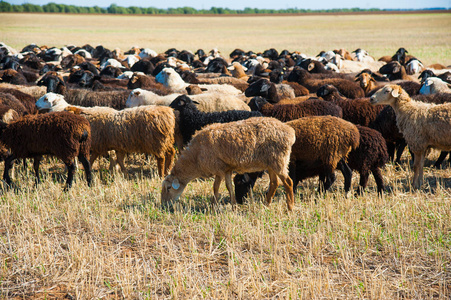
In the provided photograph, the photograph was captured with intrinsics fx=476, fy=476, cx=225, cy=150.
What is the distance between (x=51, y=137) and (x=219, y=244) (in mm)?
3522

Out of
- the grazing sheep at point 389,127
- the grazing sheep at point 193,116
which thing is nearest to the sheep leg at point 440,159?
the grazing sheep at point 389,127

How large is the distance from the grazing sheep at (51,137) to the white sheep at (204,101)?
293 centimetres

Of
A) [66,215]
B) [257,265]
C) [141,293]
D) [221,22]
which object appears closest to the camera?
[141,293]

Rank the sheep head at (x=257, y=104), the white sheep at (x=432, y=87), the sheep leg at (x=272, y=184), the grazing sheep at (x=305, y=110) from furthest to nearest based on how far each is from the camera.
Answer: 1. the white sheep at (x=432, y=87)
2. the sheep head at (x=257, y=104)
3. the grazing sheep at (x=305, y=110)
4. the sheep leg at (x=272, y=184)

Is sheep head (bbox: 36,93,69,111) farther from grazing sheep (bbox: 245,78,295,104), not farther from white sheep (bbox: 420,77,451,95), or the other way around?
white sheep (bbox: 420,77,451,95)

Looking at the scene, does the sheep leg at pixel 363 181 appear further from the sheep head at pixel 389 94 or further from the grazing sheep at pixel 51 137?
the grazing sheep at pixel 51 137

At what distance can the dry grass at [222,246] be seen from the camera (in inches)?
169

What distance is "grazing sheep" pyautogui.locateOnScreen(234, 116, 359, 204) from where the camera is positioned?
669 cm

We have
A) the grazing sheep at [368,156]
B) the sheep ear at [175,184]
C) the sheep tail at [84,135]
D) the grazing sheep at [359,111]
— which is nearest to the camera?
the sheep ear at [175,184]

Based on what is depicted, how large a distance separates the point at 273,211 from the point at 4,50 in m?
27.0

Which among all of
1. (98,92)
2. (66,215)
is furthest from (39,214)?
(98,92)

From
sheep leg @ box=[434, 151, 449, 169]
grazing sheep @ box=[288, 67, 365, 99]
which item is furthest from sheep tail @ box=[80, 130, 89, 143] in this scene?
grazing sheep @ box=[288, 67, 365, 99]

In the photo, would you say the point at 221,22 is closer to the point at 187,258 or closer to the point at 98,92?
the point at 98,92

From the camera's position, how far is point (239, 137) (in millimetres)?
6223
